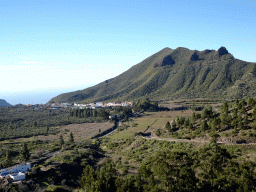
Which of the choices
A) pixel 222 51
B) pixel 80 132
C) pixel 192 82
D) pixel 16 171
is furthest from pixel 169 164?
pixel 222 51

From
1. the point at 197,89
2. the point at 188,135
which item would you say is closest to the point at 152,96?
the point at 197,89

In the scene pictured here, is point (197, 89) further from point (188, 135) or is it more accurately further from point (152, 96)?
point (188, 135)

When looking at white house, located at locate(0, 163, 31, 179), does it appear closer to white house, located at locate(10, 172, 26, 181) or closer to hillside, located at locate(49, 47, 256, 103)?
white house, located at locate(10, 172, 26, 181)

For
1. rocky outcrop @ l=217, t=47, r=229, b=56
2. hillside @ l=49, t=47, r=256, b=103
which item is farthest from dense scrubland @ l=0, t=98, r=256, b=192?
rocky outcrop @ l=217, t=47, r=229, b=56

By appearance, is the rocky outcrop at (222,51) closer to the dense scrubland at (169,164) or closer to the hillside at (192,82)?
the hillside at (192,82)

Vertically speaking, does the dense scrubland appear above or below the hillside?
below

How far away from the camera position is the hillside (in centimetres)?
12288

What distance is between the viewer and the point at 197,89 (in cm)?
13850

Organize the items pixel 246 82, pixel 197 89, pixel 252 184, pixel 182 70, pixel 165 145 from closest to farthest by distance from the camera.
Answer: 1. pixel 252 184
2. pixel 165 145
3. pixel 246 82
4. pixel 197 89
5. pixel 182 70

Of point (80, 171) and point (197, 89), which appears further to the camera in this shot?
point (197, 89)

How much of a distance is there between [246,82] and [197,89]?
3249 cm

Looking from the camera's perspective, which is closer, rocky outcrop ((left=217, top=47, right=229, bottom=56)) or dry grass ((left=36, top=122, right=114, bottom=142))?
dry grass ((left=36, top=122, right=114, bottom=142))

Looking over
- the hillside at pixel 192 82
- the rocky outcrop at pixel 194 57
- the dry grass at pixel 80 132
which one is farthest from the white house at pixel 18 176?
the rocky outcrop at pixel 194 57

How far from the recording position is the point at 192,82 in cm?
15312
